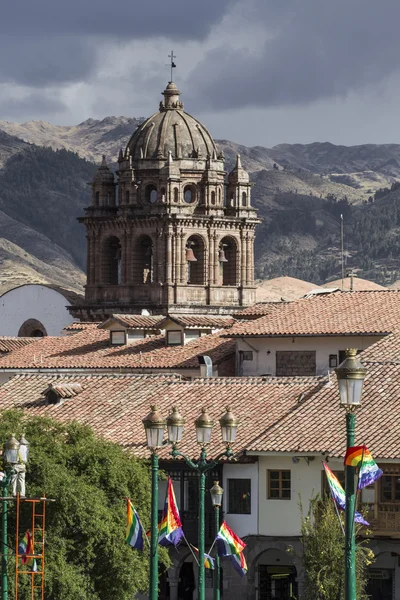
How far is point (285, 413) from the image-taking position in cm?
6275

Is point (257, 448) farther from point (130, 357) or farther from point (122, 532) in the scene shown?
point (130, 357)

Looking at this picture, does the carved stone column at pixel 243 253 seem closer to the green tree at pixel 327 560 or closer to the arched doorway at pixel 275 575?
the arched doorway at pixel 275 575

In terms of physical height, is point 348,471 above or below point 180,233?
below

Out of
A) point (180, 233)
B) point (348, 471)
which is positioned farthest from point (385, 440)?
point (180, 233)

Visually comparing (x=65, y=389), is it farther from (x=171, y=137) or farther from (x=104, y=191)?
(x=104, y=191)

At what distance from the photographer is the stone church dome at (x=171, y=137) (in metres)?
122

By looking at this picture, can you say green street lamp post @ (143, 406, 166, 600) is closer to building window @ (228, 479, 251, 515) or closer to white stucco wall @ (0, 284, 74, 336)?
building window @ (228, 479, 251, 515)

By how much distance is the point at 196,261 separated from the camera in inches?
4737

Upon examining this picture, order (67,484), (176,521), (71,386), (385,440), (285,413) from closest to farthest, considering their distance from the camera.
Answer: (176,521) < (67,484) < (385,440) < (285,413) < (71,386)

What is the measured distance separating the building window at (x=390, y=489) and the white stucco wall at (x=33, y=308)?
221 ft

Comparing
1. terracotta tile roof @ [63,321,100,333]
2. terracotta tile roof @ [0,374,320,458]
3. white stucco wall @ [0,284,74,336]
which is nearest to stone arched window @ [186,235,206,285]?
white stucco wall @ [0,284,74,336]

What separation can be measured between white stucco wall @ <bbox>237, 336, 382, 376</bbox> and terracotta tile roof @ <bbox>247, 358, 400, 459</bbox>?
16.1m

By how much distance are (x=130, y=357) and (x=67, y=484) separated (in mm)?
36275

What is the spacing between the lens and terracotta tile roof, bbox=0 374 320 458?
6275 centimetres
